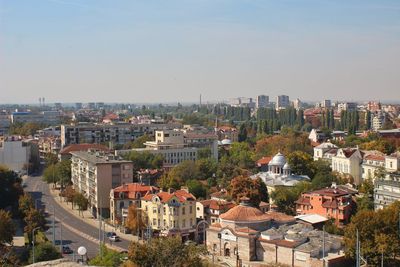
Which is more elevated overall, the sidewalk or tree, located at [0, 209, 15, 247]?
tree, located at [0, 209, 15, 247]

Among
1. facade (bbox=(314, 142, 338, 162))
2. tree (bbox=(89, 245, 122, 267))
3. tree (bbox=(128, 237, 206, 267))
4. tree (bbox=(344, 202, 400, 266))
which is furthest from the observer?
facade (bbox=(314, 142, 338, 162))

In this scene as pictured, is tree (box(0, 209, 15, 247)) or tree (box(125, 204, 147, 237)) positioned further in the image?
tree (box(125, 204, 147, 237))

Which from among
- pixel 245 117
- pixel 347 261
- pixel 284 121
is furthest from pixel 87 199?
pixel 245 117

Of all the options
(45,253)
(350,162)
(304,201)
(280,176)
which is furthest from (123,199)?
(350,162)

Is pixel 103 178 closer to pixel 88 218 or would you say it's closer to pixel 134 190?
pixel 88 218

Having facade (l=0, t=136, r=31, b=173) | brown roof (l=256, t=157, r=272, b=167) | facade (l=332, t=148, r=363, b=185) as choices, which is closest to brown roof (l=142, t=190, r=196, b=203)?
facade (l=332, t=148, r=363, b=185)

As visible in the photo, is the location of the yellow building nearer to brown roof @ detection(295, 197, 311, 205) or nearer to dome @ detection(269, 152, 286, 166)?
brown roof @ detection(295, 197, 311, 205)

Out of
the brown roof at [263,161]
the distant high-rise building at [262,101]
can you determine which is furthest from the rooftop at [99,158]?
the distant high-rise building at [262,101]
